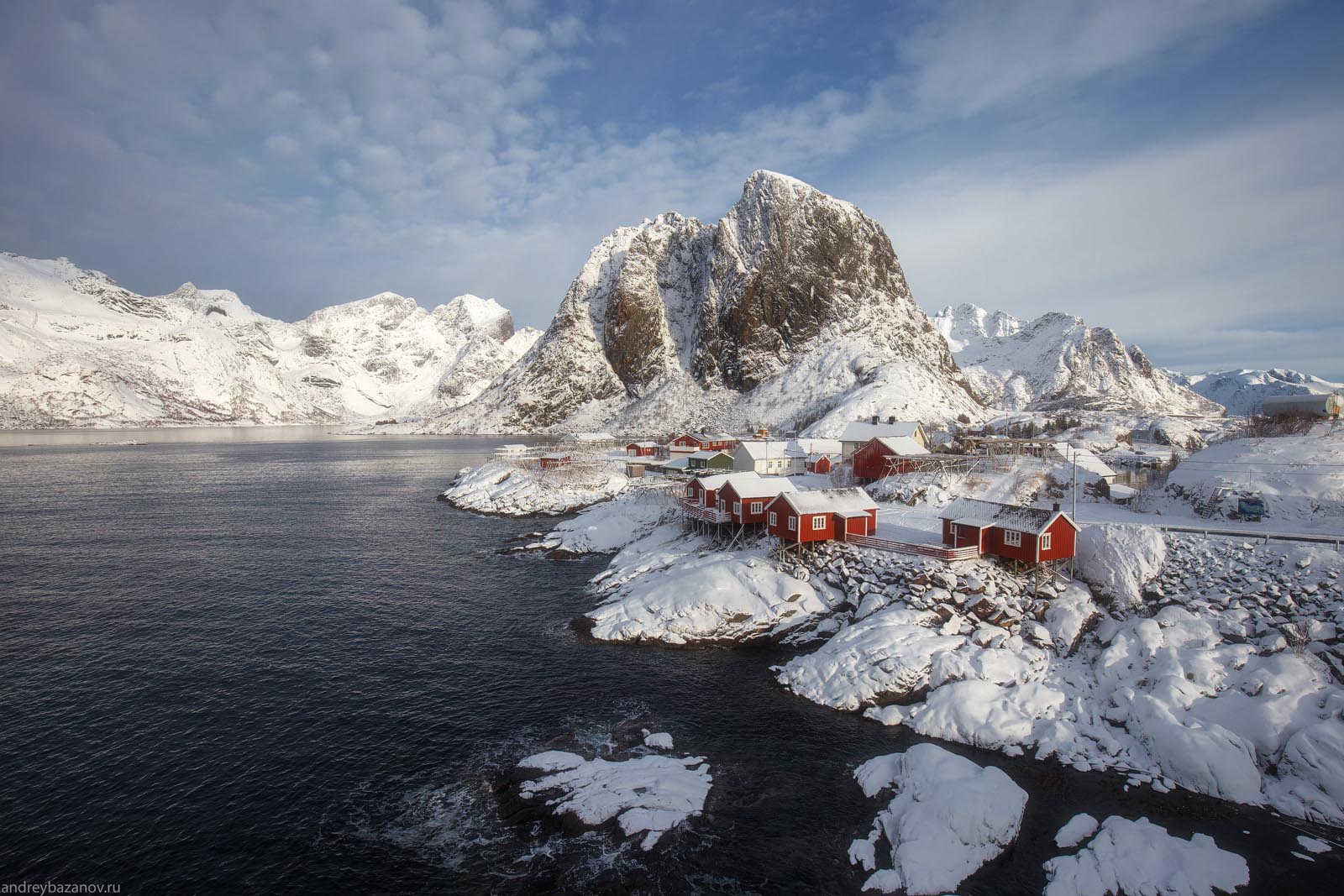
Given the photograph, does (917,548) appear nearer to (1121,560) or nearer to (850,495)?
(850,495)

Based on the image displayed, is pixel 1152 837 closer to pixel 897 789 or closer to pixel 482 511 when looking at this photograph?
pixel 897 789

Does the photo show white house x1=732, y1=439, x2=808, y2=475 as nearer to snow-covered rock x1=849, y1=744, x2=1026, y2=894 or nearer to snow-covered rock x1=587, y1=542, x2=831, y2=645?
snow-covered rock x1=587, y1=542, x2=831, y2=645

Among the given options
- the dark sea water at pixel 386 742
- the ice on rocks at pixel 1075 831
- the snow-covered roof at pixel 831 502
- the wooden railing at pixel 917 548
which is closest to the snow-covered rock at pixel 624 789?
the dark sea water at pixel 386 742

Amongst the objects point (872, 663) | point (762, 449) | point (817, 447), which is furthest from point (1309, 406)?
point (872, 663)

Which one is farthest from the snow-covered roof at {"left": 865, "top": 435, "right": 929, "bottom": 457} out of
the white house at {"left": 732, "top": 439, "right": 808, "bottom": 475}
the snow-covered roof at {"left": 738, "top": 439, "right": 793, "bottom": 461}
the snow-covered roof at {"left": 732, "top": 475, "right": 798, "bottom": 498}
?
the snow-covered roof at {"left": 732, "top": 475, "right": 798, "bottom": 498}

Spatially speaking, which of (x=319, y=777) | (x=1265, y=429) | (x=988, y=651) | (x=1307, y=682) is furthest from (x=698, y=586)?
(x=1265, y=429)

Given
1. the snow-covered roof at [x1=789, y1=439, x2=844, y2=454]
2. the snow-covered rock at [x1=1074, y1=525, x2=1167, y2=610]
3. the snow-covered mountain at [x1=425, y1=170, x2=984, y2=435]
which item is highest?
the snow-covered mountain at [x1=425, y1=170, x2=984, y2=435]

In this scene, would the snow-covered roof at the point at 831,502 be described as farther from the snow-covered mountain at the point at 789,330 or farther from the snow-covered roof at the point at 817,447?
the snow-covered mountain at the point at 789,330
